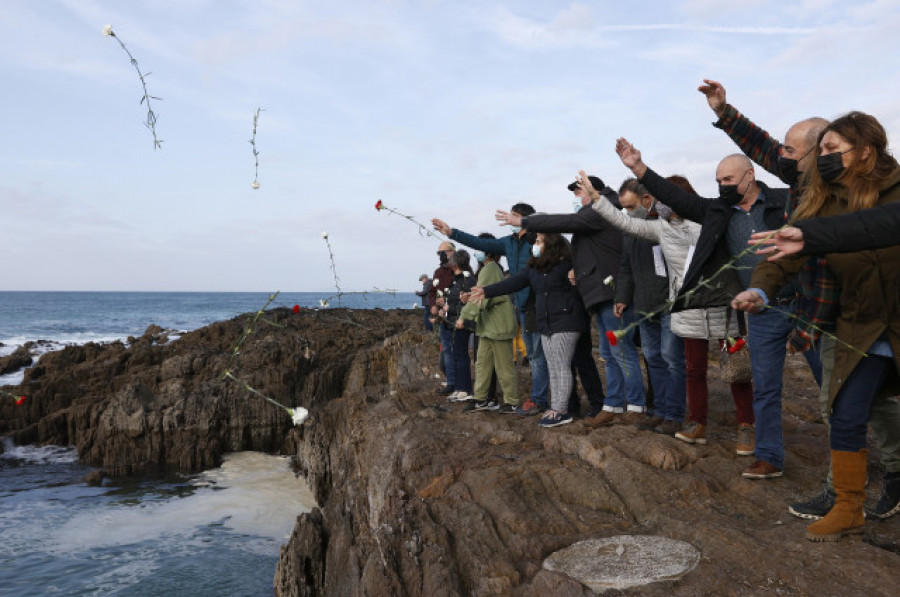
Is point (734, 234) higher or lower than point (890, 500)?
higher

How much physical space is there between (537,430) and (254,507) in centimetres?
652

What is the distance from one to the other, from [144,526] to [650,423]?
831 centimetres

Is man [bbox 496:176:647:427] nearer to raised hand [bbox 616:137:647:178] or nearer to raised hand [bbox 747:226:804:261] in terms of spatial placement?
raised hand [bbox 616:137:647:178]

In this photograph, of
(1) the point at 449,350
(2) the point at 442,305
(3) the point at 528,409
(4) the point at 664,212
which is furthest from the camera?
(1) the point at 449,350

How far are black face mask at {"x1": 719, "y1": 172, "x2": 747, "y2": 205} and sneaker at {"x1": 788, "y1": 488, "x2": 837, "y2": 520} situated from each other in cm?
209

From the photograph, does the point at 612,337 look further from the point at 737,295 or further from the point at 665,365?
the point at 665,365

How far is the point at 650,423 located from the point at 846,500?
253 cm

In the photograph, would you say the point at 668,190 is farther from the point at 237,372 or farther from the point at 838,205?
the point at 237,372

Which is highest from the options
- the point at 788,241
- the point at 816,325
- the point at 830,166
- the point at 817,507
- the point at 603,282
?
the point at 830,166

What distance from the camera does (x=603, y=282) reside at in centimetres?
607

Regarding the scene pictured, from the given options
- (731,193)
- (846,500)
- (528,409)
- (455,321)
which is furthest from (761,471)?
(455,321)

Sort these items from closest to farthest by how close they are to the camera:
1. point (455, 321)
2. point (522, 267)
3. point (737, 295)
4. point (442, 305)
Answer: point (737, 295) < point (522, 267) < point (455, 321) < point (442, 305)

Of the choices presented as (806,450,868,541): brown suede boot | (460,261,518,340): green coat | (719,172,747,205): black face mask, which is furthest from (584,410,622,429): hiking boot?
(806,450,868,541): brown suede boot

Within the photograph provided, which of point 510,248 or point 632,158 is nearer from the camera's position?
point 632,158
